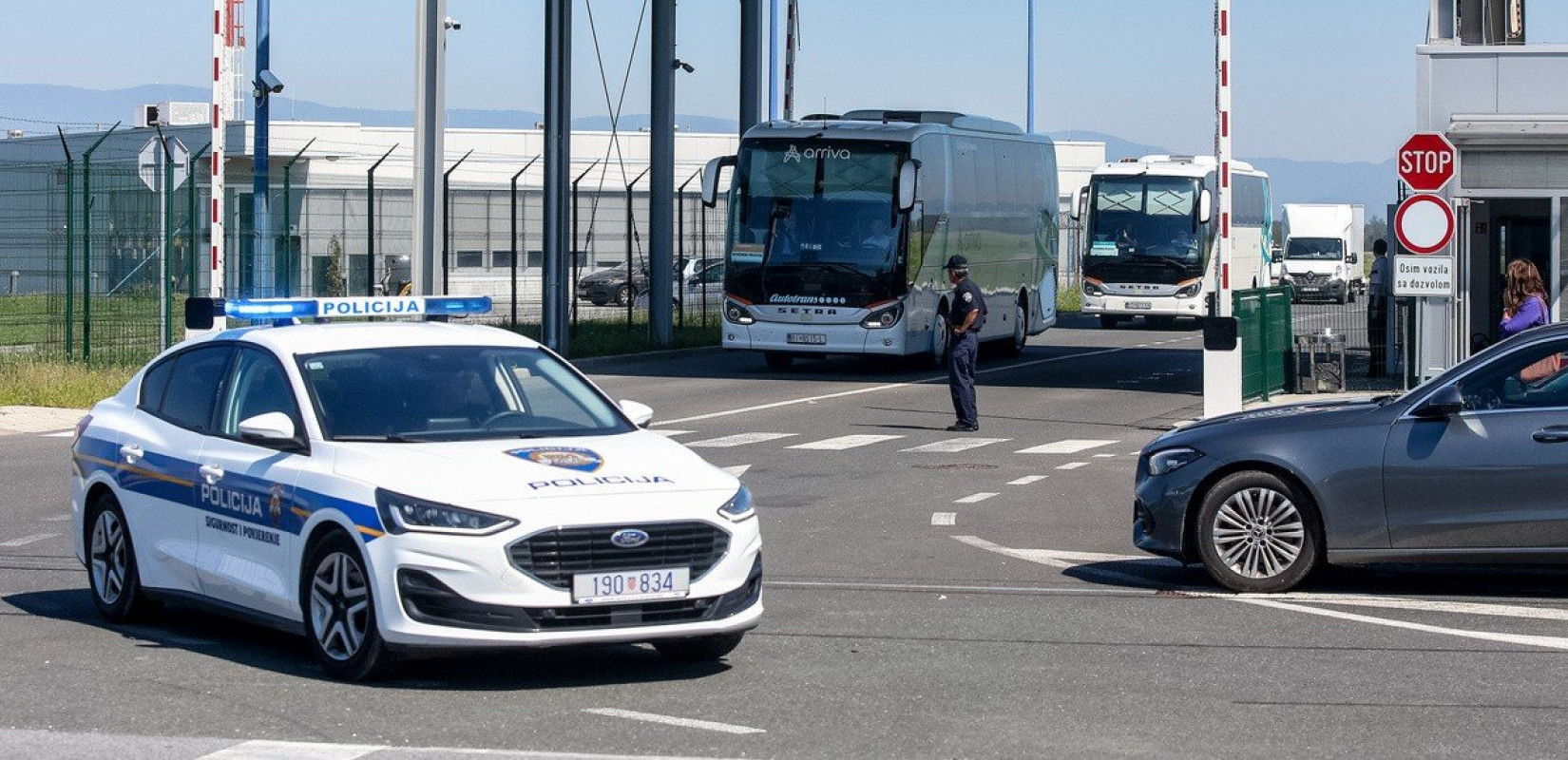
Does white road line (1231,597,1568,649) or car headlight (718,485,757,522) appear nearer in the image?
car headlight (718,485,757,522)

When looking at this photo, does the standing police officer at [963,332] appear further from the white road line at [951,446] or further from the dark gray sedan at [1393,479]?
the dark gray sedan at [1393,479]

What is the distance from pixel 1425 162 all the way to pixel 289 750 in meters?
15.5

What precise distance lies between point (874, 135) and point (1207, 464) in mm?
19844

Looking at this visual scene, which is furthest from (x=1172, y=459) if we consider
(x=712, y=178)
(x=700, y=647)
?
(x=712, y=178)

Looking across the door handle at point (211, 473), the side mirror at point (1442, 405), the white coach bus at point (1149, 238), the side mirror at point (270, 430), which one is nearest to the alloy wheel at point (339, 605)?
the side mirror at point (270, 430)

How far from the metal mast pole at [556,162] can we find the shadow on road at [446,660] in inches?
911

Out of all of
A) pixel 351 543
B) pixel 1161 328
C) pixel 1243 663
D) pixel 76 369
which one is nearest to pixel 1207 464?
pixel 1243 663

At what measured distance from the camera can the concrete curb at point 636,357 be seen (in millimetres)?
32469

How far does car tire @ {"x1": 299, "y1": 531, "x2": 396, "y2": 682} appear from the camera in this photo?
26.8 feet

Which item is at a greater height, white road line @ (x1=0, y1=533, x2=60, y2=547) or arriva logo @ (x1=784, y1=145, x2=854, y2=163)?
arriva logo @ (x1=784, y1=145, x2=854, y2=163)

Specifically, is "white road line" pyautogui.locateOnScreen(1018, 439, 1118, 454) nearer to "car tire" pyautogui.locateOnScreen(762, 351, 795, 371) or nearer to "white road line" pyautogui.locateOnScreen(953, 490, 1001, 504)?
"white road line" pyautogui.locateOnScreen(953, 490, 1001, 504)

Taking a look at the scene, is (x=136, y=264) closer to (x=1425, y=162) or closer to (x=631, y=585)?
(x=1425, y=162)

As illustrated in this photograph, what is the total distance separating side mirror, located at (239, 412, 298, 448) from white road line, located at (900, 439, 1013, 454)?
1114 centimetres

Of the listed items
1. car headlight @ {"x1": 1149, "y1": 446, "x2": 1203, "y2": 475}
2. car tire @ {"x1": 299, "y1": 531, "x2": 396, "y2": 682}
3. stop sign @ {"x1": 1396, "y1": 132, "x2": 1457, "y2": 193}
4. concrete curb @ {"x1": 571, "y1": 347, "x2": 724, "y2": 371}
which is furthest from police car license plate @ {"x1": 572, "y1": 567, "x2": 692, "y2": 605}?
concrete curb @ {"x1": 571, "y1": 347, "x2": 724, "y2": 371}
